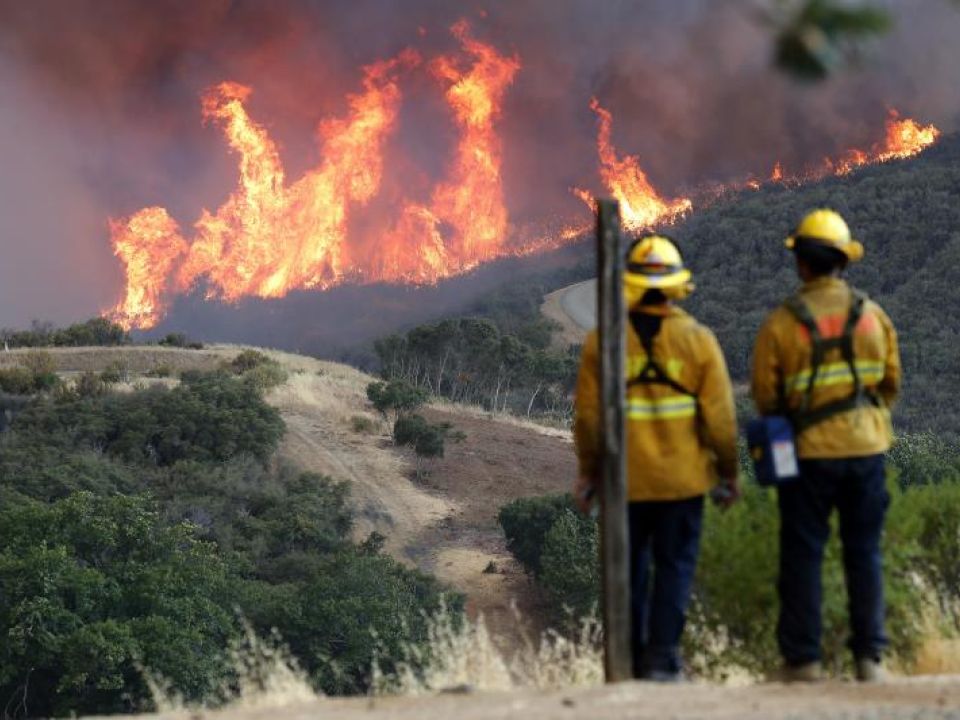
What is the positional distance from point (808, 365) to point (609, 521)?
1155 mm

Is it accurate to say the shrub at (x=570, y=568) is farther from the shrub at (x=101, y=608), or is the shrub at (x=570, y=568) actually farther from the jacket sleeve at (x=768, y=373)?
the jacket sleeve at (x=768, y=373)

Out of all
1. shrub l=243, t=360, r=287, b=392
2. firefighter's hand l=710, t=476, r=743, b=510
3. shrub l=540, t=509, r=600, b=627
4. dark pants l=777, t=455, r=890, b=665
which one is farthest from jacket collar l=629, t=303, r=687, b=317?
shrub l=243, t=360, r=287, b=392

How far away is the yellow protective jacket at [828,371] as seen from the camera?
21.5 feet

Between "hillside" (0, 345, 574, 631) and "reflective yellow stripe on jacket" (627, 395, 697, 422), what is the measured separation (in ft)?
76.2

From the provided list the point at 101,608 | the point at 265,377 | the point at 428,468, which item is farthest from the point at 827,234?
the point at 265,377

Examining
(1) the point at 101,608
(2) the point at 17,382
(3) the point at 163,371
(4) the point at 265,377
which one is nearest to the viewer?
(1) the point at 101,608

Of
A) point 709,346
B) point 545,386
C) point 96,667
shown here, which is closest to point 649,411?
point 709,346

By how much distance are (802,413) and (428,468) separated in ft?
117

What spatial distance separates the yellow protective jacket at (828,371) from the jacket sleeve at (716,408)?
0.19 meters

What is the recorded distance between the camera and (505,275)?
9594 cm

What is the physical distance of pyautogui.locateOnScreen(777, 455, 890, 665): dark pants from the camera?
662 cm

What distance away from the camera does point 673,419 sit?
659 cm

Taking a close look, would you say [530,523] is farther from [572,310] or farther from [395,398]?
[572,310]

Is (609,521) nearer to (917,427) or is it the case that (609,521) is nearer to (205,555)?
(205,555)
